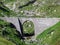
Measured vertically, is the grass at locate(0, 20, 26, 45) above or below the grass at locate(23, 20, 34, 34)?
above

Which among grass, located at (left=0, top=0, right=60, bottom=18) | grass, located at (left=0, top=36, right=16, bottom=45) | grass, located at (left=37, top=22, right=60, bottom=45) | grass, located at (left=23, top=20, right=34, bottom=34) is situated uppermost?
grass, located at (left=0, top=36, right=16, bottom=45)

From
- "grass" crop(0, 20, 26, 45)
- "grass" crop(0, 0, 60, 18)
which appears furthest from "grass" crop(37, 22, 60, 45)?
"grass" crop(0, 0, 60, 18)

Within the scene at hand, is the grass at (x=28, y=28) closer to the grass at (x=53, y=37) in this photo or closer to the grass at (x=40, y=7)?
the grass at (x=53, y=37)

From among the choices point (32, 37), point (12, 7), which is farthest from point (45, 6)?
point (32, 37)

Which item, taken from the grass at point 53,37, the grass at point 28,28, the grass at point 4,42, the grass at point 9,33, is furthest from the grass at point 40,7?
the grass at point 4,42

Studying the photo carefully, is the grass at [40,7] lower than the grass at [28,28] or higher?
lower

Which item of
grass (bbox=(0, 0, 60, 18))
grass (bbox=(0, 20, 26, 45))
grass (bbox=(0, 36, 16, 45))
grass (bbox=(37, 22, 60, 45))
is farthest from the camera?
grass (bbox=(0, 0, 60, 18))

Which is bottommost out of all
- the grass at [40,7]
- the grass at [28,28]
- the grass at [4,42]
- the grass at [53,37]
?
the grass at [40,7]

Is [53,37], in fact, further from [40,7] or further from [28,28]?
[40,7]

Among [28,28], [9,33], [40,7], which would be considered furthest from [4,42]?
[40,7]

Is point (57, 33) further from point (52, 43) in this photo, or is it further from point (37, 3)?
point (37, 3)

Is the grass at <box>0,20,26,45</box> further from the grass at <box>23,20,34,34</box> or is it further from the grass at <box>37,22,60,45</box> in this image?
the grass at <box>23,20,34,34</box>
